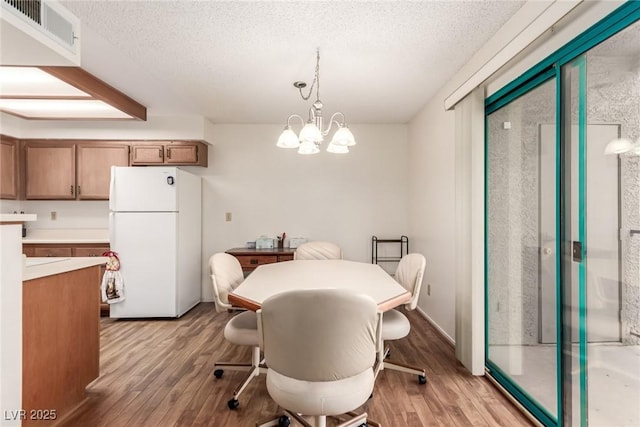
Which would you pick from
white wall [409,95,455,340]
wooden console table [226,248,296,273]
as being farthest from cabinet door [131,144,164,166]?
white wall [409,95,455,340]

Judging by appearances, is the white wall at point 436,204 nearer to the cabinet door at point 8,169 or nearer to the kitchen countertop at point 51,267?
the kitchen countertop at point 51,267

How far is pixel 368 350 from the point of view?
55.4 inches

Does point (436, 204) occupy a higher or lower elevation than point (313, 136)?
lower

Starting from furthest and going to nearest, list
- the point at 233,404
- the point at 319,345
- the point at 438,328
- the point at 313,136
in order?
the point at 438,328, the point at 313,136, the point at 233,404, the point at 319,345

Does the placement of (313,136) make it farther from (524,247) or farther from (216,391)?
(216,391)

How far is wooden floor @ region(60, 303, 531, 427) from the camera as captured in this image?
1.95 meters

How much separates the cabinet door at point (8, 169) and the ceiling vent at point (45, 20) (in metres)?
3.35

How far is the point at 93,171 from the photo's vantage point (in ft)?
13.5

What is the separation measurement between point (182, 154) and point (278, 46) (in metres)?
2.41

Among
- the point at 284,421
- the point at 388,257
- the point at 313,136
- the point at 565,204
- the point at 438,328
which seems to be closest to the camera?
the point at 565,204

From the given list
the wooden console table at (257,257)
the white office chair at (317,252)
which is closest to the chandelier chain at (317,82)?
the white office chair at (317,252)

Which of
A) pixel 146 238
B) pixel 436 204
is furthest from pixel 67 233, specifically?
pixel 436 204

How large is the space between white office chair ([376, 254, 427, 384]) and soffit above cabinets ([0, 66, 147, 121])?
3.25 metres

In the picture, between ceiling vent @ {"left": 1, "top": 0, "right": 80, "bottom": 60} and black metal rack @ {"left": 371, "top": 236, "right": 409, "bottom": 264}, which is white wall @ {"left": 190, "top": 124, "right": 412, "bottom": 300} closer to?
black metal rack @ {"left": 371, "top": 236, "right": 409, "bottom": 264}
